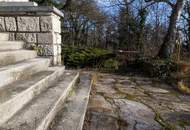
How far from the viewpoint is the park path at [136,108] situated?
10.9ft

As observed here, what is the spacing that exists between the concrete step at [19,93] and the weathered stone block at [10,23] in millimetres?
1459

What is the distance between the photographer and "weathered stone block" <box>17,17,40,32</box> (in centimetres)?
482

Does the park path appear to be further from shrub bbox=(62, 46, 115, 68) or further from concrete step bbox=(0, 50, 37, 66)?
shrub bbox=(62, 46, 115, 68)

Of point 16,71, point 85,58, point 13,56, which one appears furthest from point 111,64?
point 16,71

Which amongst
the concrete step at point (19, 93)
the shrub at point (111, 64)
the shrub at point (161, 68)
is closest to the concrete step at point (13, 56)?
the concrete step at point (19, 93)

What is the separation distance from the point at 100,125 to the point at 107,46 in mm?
13353

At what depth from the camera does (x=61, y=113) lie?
10.3 feet

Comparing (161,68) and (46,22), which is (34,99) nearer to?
(46,22)

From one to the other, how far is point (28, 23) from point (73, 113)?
2.25m

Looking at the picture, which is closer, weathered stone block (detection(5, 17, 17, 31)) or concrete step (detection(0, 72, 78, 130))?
concrete step (detection(0, 72, 78, 130))

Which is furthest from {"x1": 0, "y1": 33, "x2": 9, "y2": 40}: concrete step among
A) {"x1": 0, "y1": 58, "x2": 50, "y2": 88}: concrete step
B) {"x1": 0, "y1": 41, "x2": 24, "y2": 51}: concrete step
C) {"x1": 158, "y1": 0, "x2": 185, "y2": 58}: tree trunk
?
{"x1": 158, "y1": 0, "x2": 185, "y2": 58}: tree trunk

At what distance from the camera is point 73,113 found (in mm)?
3209

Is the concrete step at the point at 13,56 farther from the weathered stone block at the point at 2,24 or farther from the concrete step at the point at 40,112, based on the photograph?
the weathered stone block at the point at 2,24

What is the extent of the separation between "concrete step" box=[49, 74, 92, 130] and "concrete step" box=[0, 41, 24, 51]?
1165mm
